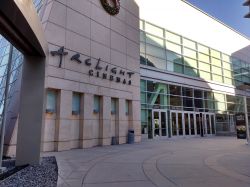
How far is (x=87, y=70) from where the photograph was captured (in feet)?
55.3

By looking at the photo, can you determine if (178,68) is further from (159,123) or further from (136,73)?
(136,73)

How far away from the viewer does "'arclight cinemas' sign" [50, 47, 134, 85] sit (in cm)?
1516

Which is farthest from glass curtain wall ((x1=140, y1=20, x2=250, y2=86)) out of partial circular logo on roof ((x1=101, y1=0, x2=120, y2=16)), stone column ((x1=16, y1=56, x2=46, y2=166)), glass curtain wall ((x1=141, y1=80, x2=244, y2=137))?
stone column ((x1=16, y1=56, x2=46, y2=166))

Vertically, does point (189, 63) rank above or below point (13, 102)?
above

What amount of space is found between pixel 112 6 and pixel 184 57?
43.1 ft

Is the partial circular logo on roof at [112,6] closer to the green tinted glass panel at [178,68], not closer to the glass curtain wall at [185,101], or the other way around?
the glass curtain wall at [185,101]

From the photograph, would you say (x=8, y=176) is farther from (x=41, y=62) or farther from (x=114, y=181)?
(x=41, y=62)

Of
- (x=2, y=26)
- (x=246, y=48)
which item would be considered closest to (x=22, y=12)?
(x=2, y=26)

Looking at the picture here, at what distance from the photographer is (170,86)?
27.4 meters

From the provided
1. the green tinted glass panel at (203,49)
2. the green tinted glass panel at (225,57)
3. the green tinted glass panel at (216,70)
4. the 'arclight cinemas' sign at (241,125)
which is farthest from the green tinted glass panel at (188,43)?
the 'arclight cinemas' sign at (241,125)

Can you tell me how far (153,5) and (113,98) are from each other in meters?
12.9

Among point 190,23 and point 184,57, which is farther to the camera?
point 190,23

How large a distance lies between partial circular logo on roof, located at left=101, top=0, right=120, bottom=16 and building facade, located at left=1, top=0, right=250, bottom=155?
137 millimetres

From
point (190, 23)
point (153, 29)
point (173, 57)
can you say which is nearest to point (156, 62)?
point (173, 57)
